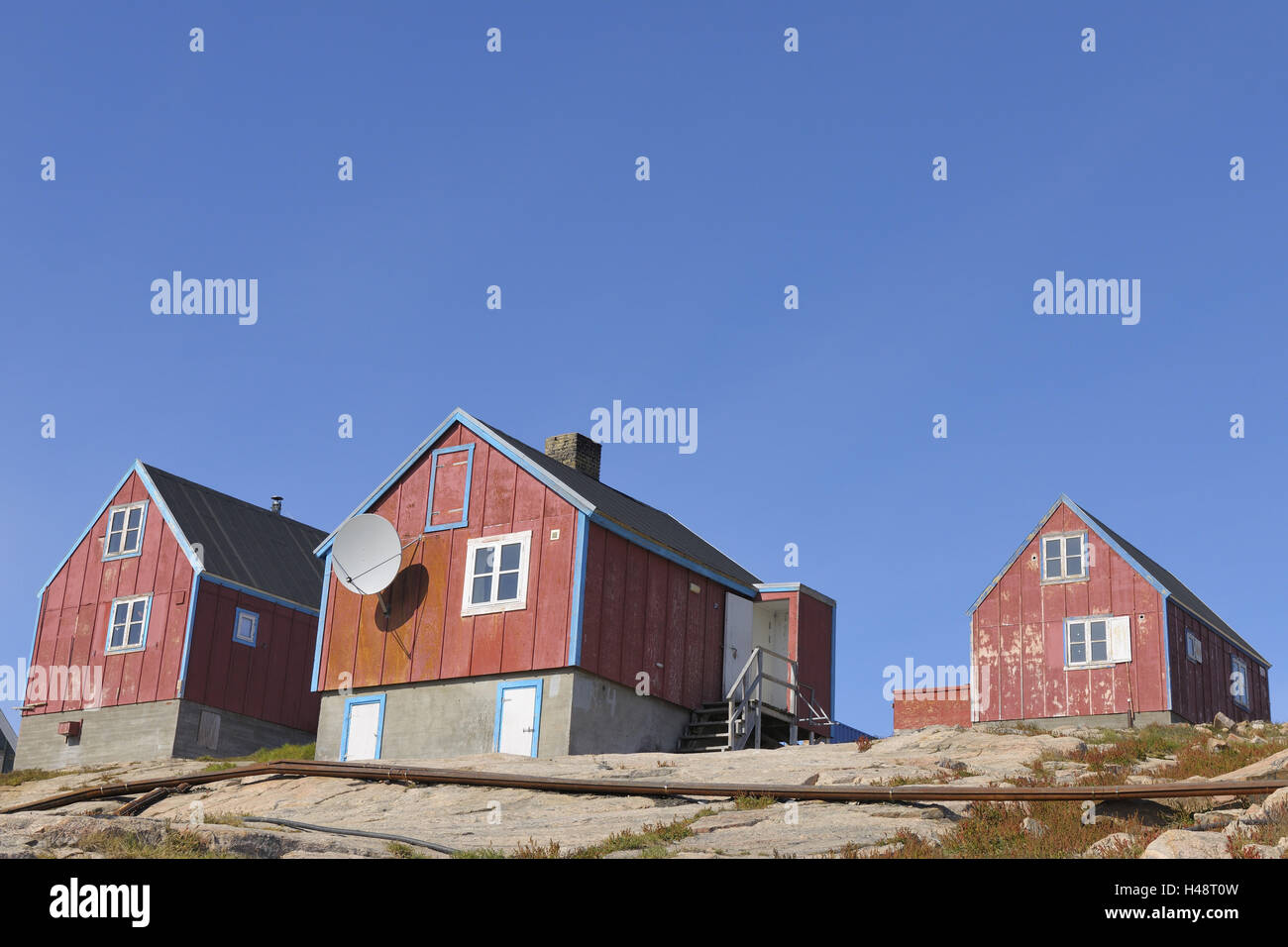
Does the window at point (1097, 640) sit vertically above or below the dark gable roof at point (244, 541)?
below

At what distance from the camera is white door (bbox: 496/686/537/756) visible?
2756cm

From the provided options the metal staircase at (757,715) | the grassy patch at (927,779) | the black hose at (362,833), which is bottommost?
the black hose at (362,833)

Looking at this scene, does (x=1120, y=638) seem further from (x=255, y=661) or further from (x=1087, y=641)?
(x=255, y=661)

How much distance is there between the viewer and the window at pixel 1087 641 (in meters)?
39.5

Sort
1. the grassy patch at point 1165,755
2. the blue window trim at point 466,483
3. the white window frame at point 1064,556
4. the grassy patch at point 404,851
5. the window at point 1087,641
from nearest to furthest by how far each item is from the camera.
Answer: the grassy patch at point 404,851 → the grassy patch at point 1165,755 → the blue window trim at point 466,483 → the window at point 1087,641 → the white window frame at point 1064,556

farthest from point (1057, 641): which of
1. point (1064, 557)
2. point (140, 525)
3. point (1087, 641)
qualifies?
point (140, 525)

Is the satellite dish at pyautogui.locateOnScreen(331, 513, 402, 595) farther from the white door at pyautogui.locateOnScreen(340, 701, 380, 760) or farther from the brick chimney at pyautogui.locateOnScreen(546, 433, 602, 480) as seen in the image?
the brick chimney at pyautogui.locateOnScreen(546, 433, 602, 480)

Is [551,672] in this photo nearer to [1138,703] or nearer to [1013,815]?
[1013,815]

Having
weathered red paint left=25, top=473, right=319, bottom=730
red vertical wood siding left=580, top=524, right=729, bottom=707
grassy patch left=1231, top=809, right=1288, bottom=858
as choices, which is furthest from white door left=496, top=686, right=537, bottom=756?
grassy patch left=1231, top=809, right=1288, bottom=858

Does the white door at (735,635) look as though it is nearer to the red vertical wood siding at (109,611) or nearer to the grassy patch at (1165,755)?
the grassy patch at (1165,755)

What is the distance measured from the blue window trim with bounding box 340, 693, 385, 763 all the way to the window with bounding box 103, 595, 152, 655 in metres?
10.7

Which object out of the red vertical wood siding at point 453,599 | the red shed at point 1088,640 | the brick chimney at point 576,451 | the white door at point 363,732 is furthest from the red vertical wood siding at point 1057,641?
the white door at point 363,732

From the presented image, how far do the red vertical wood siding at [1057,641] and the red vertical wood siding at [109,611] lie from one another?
23.3 meters
